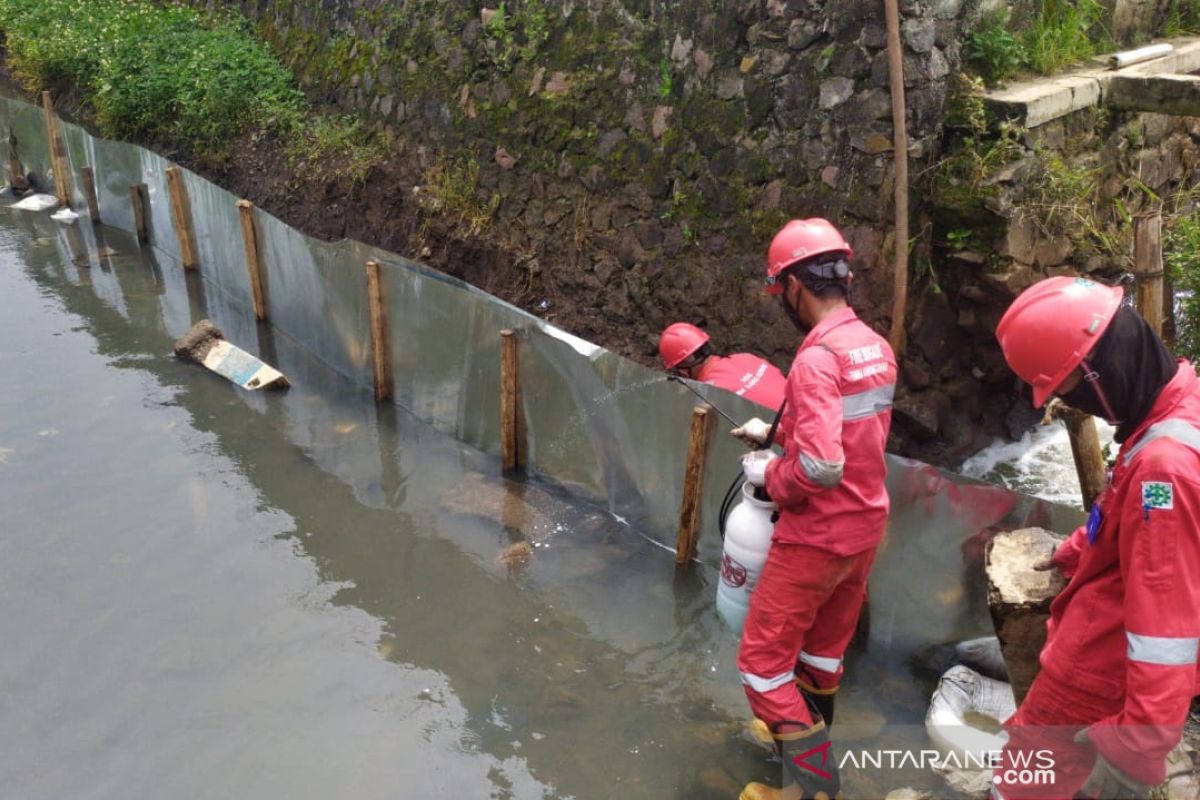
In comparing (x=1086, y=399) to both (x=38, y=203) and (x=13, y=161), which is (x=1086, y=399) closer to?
(x=38, y=203)

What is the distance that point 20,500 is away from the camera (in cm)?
643

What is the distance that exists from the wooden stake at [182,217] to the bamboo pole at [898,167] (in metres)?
6.92

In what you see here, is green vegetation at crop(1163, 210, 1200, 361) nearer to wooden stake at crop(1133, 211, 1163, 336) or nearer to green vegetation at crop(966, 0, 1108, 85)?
wooden stake at crop(1133, 211, 1163, 336)

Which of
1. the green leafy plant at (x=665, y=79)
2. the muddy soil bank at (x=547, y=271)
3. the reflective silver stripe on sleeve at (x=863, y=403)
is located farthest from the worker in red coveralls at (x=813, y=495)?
the green leafy plant at (x=665, y=79)

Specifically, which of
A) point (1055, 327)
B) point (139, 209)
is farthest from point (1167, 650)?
point (139, 209)

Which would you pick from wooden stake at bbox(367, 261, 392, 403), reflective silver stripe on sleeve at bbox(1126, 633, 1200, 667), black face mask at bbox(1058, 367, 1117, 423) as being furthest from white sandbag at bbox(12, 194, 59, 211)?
reflective silver stripe on sleeve at bbox(1126, 633, 1200, 667)

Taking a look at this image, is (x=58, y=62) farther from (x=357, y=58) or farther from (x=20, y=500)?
(x=20, y=500)

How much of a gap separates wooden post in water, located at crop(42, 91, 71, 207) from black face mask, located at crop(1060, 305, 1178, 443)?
12.4m

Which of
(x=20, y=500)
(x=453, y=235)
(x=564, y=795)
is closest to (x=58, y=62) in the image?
(x=453, y=235)

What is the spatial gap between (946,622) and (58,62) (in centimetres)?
1356

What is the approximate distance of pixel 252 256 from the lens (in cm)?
861

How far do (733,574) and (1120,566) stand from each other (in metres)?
1.66

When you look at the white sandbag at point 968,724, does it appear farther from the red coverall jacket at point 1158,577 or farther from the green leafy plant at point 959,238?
the green leafy plant at point 959,238

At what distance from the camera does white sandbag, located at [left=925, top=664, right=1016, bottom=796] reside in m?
3.95
